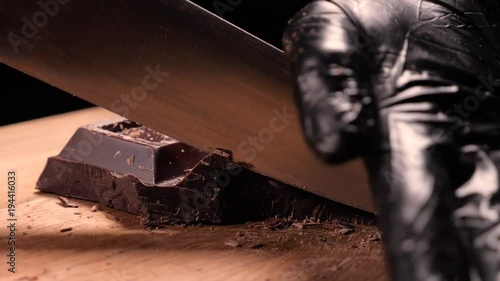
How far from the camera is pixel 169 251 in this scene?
4.54 ft

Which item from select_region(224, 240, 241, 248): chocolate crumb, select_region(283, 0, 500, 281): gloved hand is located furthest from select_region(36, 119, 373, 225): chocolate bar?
select_region(283, 0, 500, 281): gloved hand

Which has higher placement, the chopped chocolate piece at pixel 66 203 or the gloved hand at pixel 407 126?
the gloved hand at pixel 407 126

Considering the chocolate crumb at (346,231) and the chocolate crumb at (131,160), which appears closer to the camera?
the chocolate crumb at (346,231)

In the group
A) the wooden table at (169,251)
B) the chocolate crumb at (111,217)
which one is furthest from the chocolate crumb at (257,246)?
the chocolate crumb at (111,217)

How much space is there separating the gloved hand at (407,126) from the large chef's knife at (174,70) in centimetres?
36

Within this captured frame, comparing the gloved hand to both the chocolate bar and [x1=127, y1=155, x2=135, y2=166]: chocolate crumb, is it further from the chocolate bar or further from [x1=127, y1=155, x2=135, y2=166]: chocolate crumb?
[x1=127, y1=155, x2=135, y2=166]: chocolate crumb

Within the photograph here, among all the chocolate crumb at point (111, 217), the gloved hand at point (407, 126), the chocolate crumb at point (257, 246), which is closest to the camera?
the gloved hand at point (407, 126)

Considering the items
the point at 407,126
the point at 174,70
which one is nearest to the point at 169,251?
the point at 174,70

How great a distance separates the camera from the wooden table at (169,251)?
50.8 inches

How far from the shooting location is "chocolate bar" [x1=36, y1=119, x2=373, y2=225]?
4.89 ft

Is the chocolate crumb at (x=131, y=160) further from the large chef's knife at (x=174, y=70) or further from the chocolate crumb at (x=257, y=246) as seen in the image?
the chocolate crumb at (x=257, y=246)

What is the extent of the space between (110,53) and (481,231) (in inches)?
30.5

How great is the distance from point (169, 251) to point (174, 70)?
352 mm

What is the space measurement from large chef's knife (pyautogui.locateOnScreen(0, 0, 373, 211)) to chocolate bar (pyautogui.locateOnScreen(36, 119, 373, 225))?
0.29 feet
